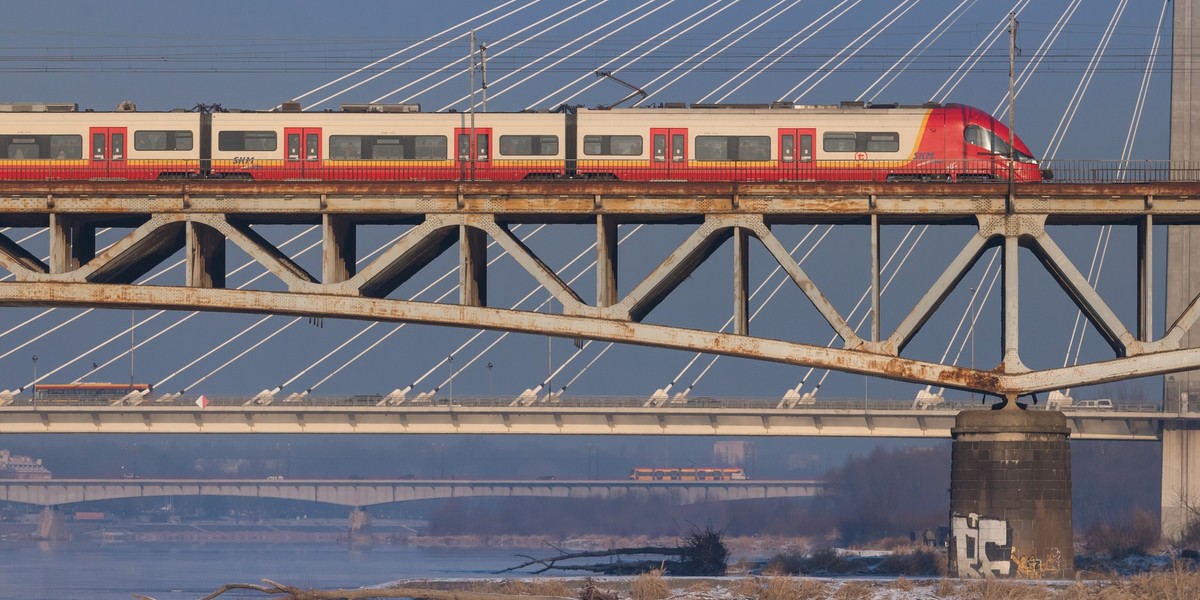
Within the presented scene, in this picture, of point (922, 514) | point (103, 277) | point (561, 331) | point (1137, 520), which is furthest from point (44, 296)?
point (922, 514)

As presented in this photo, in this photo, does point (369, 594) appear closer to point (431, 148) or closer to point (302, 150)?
point (431, 148)

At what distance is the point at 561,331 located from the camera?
4631 cm

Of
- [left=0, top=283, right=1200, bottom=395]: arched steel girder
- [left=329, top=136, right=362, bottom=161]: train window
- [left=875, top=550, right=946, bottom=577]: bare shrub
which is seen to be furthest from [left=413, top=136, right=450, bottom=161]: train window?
[left=875, top=550, right=946, bottom=577]: bare shrub

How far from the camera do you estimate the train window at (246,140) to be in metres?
52.9

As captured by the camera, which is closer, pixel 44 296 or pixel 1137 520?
pixel 44 296

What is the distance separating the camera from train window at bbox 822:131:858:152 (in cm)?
5181

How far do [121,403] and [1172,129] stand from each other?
209 ft

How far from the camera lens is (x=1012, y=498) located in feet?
150

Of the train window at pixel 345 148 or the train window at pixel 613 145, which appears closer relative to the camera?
the train window at pixel 613 145

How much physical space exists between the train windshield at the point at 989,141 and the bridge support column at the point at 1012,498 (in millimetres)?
9373

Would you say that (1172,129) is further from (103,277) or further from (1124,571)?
(103,277)

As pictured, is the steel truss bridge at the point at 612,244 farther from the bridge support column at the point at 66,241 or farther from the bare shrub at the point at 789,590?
the bare shrub at the point at 789,590

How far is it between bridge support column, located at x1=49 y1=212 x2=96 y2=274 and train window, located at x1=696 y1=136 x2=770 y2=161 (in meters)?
18.1

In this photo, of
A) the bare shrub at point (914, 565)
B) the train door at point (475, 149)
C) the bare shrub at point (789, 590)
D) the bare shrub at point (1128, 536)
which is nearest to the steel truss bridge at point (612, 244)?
the train door at point (475, 149)
